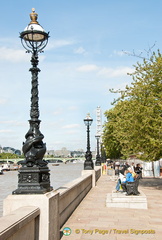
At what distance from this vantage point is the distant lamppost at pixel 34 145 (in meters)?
6.12

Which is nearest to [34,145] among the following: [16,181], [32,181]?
[32,181]

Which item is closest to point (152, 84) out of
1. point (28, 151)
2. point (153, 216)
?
point (153, 216)

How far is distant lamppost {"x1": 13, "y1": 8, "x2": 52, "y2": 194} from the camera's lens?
241 inches

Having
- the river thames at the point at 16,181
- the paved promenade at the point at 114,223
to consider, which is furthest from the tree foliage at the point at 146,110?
the river thames at the point at 16,181

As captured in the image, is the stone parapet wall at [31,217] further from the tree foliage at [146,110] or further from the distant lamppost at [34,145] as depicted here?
the tree foliage at [146,110]

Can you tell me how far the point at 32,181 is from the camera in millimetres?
6172

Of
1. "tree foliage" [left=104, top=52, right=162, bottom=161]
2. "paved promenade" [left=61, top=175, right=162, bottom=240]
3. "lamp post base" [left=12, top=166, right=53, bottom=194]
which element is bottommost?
"paved promenade" [left=61, top=175, right=162, bottom=240]

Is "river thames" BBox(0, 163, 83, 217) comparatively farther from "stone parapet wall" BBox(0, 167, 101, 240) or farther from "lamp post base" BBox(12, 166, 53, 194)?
"stone parapet wall" BBox(0, 167, 101, 240)

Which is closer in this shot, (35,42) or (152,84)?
(35,42)

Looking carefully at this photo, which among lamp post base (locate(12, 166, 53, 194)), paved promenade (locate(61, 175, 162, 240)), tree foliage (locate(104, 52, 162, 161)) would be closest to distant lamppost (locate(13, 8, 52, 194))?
lamp post base (locate(12, 166, 53, 194))

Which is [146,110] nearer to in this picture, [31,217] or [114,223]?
[114,223]

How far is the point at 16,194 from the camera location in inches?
233

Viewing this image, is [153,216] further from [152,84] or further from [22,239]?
[152,84]

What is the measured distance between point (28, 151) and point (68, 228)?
260 centimetres
